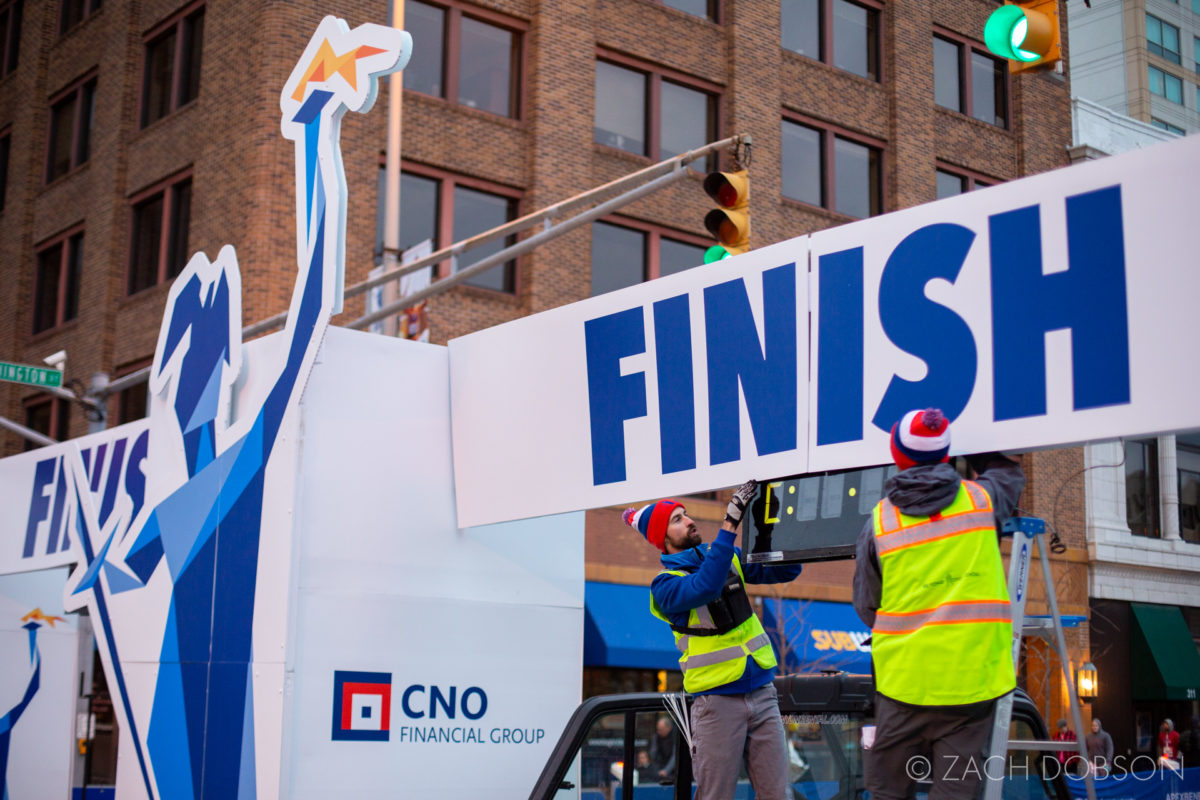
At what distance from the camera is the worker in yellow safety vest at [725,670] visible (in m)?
5.36

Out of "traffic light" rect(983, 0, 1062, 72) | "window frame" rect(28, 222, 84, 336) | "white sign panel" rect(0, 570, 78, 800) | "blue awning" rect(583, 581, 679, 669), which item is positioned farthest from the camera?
"window frame" rect(28, 222, 84, 336)

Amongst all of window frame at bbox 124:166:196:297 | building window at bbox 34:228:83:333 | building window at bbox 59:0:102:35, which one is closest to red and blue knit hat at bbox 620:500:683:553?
window frame at bbox 124:166:196:297

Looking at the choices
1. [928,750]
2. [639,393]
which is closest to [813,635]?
[639,393]

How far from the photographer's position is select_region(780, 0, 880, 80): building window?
28.4 meters

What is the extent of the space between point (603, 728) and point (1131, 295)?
9.15 ft

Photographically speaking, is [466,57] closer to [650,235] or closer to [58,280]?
[650,235]

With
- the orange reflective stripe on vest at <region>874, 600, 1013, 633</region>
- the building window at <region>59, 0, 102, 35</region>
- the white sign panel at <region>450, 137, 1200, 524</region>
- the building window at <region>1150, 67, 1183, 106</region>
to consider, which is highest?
the building window at <region>59, 0, 102, 35</region>

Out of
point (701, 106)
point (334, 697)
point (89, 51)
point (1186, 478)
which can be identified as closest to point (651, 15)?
point (701, 106)

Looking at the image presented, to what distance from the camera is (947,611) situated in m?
4.22

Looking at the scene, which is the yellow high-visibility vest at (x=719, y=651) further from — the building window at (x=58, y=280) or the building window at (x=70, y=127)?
the building window at (x=70, y=127)

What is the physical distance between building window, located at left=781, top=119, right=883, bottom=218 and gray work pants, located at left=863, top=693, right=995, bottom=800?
2393cm

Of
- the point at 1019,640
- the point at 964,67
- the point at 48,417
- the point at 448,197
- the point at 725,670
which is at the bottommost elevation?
the point at 725,670

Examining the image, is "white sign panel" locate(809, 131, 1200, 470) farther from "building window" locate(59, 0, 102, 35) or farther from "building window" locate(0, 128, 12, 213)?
"building window" locate(0, 128, 12, 213)

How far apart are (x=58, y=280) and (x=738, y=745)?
25.2 meters
